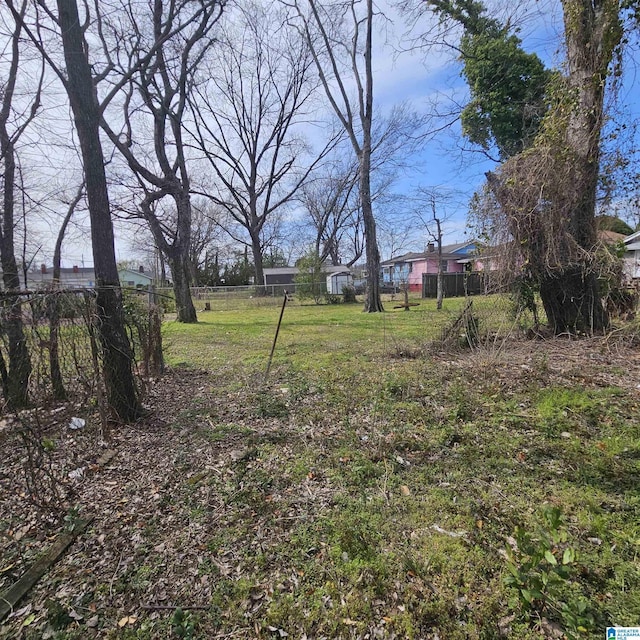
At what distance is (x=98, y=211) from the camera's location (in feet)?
11.2

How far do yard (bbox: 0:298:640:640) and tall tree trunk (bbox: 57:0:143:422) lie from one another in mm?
497

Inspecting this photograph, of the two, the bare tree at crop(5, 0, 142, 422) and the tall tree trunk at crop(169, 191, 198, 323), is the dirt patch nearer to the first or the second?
the bare tree at crop(5, 0, 142, 422)

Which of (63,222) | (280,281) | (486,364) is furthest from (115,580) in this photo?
(280,281)

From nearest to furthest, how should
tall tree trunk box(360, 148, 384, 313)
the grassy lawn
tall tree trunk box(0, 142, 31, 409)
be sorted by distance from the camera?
the grassy lawn < tall tree trunk box(0, 142, 31, 409) < tall tree trunk box(360, 148, 384, 313)

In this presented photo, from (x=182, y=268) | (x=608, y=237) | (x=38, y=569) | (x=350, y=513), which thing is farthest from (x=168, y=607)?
(x=182, y=268)

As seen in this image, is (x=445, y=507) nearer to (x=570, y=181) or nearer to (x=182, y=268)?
(x=570, y=181)

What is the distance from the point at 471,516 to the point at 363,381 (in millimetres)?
2526

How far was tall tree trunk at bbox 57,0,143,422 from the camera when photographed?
3.29 metres

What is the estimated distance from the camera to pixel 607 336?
5.00 m

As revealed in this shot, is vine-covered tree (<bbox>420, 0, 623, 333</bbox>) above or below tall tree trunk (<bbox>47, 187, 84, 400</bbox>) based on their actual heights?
above

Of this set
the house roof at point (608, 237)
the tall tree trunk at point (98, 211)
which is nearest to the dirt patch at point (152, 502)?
the tall tree trunk at point (98, 211)

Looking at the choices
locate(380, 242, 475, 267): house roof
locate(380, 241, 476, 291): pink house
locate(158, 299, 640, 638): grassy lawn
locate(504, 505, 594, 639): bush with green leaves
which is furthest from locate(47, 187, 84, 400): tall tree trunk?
locate(380, 242, 475, 267): house roof

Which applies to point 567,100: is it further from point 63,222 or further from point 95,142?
point 63,222

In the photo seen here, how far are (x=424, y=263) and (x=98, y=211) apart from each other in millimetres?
28995
